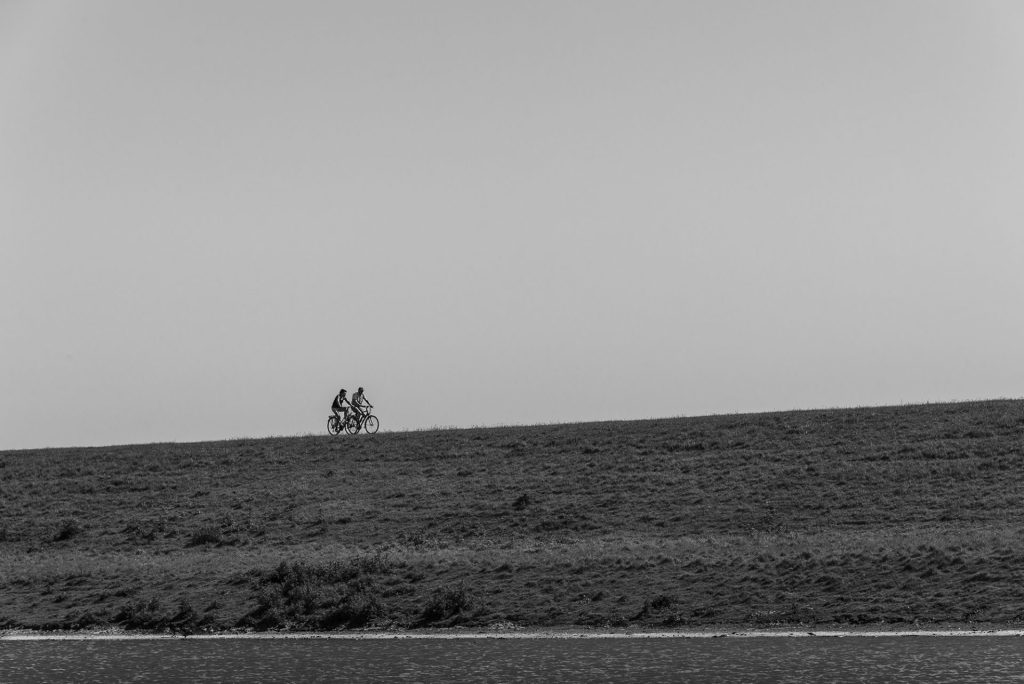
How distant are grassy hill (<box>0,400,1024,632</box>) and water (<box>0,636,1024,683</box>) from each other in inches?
87.6

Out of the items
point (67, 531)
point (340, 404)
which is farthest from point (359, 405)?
point (67, 531)

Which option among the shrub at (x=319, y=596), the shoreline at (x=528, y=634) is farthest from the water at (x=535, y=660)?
the shrub at (x=319, y=596)

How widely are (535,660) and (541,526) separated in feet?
47.5

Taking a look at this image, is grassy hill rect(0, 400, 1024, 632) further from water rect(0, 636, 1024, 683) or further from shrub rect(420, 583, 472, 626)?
water rect(0, 636, 1024, 683)

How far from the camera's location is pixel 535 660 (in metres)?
14.3

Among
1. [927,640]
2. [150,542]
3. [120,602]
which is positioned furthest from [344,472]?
[927,640]

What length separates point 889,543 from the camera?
22469mm

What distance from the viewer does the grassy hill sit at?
62.6 ft

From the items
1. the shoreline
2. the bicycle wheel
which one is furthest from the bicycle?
the shoreline

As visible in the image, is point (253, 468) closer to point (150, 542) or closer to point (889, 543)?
point (150, 542)

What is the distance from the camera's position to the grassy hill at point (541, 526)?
19.1 metres

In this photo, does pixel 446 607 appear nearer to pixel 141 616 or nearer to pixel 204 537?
pixel 141 616

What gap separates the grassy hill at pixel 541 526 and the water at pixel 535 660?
223 cm

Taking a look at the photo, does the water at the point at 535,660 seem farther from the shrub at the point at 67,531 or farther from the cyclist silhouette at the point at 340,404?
the cyclist silhouette at the point at 340,404
